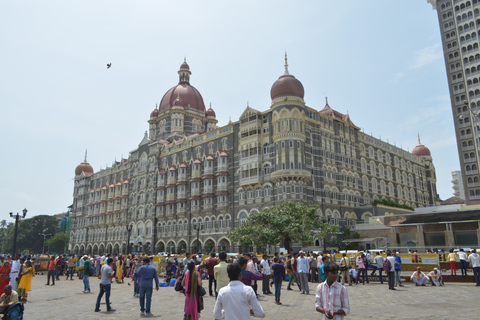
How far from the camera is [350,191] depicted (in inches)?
2034

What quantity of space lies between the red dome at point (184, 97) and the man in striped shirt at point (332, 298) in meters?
62.9

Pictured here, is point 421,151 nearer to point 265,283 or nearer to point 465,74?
point 465,74

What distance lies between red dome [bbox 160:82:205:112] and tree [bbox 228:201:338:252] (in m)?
35.8

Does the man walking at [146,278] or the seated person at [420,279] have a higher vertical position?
the man walking at [146,278]

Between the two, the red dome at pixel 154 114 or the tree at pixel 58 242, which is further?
the tree at pixel 58 242

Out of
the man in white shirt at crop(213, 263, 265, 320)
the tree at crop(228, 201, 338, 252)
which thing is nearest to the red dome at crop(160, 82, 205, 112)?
the tree at crop(228, 201, 338, 252)

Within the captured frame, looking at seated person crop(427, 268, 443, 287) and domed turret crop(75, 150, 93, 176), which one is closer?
seated person crop(427, 268, 443, 287)

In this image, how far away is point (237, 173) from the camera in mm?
50125

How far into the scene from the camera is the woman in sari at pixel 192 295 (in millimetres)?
8359

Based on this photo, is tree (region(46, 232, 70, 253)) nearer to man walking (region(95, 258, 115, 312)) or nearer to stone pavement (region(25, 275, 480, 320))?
stone pavement (region(25, 275, 480, 320))

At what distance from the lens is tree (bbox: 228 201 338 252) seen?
3509cm

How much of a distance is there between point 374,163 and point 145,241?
38.8 meters

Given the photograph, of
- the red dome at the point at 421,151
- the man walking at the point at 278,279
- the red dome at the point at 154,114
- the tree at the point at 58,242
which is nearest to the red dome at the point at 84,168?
the tree at the point at 58,242

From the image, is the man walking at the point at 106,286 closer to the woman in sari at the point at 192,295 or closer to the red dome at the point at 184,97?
the woman in sari at the point at 192,295
